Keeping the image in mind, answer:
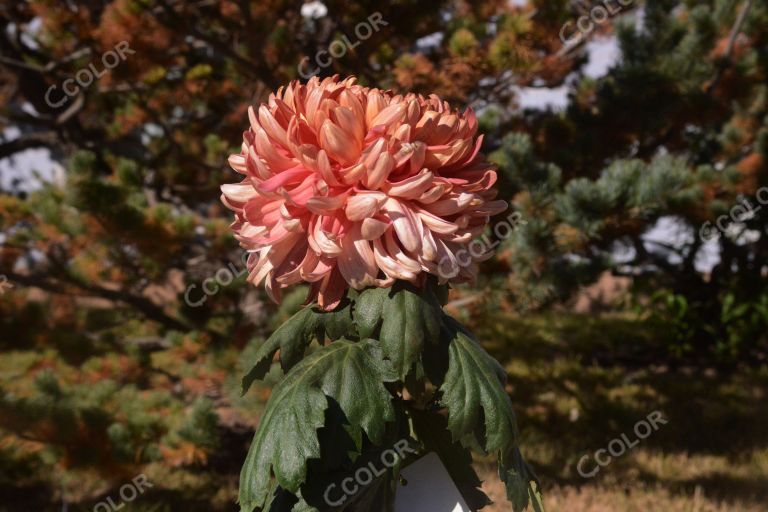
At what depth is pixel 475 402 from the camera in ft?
2.25

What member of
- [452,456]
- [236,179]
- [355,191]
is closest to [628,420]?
[236,179]

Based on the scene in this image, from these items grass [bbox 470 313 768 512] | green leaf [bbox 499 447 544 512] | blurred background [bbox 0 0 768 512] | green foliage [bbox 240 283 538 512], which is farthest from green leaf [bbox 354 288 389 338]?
grass [bbox 470 313 768 512]

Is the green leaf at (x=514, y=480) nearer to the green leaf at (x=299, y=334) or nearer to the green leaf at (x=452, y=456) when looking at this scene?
the green leaf at (x=452, y=456)

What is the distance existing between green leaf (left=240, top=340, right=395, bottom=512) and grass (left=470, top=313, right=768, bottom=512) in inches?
50.8

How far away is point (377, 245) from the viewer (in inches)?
26.7

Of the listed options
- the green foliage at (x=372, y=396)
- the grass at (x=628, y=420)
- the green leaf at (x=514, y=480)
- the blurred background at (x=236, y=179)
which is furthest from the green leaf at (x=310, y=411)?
the grass at (x=628, y=420)

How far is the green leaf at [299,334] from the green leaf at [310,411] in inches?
1.4

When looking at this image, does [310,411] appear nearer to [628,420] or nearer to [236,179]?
[236,179]

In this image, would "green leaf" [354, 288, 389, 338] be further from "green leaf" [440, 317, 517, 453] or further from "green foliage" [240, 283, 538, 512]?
"green leaf" [440, 317, 517, 453]

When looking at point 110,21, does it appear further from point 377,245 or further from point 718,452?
point 718,452

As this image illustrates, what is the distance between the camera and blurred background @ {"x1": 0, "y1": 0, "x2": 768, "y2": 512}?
1.97 meters

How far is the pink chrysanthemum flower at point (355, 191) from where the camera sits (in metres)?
0.66

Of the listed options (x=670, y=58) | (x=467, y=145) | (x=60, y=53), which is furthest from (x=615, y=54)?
(x=60, y=53)

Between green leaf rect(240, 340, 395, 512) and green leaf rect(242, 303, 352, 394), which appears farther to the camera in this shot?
green leaf rect(242, 303, 352, 394)
